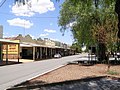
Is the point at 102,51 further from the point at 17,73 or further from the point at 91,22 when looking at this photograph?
the point at 17,73

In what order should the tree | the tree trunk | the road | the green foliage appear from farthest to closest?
the tree trunk, the green foliage, the tree, the road

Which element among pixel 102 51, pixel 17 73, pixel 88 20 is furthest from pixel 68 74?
pixel 102 51

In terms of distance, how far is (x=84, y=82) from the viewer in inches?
759

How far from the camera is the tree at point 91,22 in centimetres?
3392

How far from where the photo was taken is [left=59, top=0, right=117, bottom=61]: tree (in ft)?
111

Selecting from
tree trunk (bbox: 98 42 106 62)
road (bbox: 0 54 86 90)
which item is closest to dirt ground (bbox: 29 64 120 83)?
road (bbox: 0 54 86 90)

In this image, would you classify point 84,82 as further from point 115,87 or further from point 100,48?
point 100,48

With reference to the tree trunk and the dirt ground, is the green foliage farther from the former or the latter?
the dirt ground

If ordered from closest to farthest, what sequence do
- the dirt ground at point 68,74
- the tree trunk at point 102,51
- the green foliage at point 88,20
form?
the dirt ground at point 68,74 → the green foliage at point 88,20 → the tree trunk at point 102,51

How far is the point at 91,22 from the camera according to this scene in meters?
43.1

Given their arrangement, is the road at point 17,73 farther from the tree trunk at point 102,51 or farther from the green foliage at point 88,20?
the tree trunk at point 102,51

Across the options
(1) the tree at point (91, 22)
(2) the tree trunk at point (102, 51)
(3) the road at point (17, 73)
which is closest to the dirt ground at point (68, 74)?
(3) the road at point (17, 73)

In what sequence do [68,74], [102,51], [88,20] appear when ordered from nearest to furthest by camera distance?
1. [68,74]
2. [88,20]
3. [102,51]

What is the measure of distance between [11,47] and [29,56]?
18.0 ft
